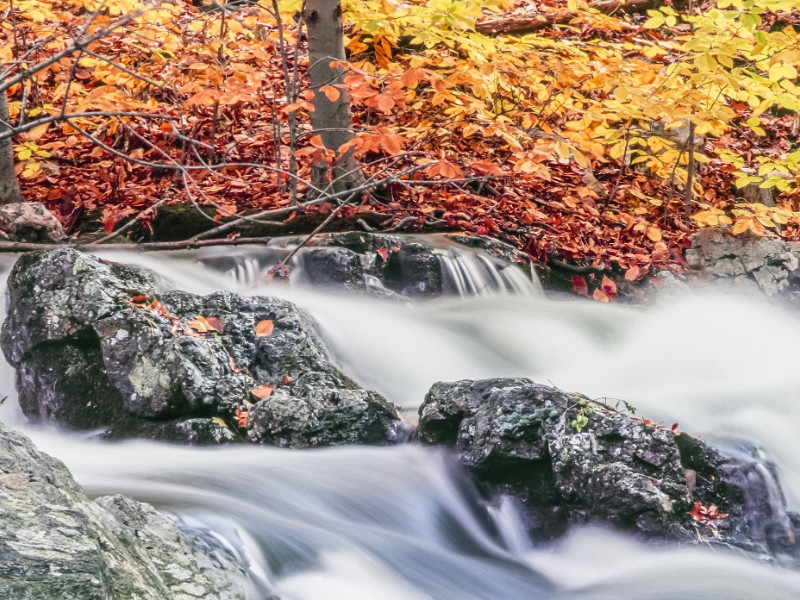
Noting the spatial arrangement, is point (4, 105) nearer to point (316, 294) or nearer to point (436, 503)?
point (316, 294)

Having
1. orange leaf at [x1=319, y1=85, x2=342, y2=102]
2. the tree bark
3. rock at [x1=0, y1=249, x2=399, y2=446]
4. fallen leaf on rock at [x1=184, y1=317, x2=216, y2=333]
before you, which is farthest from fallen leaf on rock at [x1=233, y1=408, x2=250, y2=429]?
the tree bark

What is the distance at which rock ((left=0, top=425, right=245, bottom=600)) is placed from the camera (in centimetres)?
196

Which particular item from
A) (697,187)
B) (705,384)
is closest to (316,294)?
(705,384)

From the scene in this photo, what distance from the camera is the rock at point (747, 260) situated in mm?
6723

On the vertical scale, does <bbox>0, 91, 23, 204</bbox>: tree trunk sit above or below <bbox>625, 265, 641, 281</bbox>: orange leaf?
above

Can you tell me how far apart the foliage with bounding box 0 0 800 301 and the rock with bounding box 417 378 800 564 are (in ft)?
6.34

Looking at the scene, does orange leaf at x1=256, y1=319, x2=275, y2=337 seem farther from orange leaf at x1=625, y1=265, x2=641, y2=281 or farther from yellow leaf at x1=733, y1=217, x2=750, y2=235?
yellow leaf at x1=733, y1=217, x2=750, y2=235

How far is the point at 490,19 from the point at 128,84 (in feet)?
13.1

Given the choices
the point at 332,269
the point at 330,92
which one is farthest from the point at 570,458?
the point at 330,92

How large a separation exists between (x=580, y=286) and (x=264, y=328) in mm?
2853

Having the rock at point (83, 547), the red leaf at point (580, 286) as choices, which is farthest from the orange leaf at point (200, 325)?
the red leaf at point (580, 286)

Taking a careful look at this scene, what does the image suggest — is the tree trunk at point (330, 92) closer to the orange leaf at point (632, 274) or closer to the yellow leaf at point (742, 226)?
the orange leaf at point (632, 274)

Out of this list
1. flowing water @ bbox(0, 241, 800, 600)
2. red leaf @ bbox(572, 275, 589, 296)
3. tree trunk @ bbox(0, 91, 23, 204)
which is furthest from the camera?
red leaf @ bbox(572, 275, 589, 296)

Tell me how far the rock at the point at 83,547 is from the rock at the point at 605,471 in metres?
1.46
